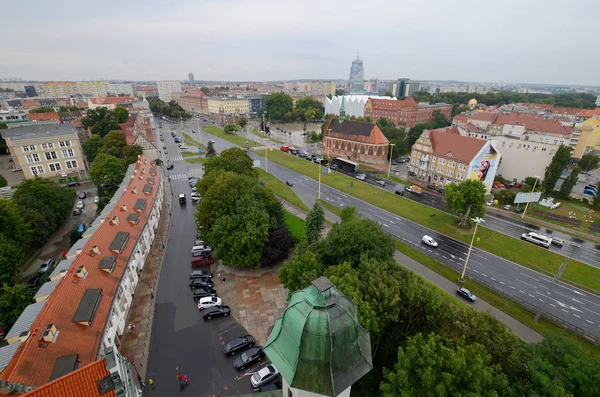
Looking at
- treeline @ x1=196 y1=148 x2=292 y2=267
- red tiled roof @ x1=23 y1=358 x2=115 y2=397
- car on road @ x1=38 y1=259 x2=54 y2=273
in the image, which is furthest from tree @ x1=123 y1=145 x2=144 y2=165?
red tiled roof @ x1=23 y1=358 x2=115 y2=397

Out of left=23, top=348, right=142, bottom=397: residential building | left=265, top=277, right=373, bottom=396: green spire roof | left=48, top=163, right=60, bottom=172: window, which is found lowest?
left=48, top=163, right=60, bottom=172: window

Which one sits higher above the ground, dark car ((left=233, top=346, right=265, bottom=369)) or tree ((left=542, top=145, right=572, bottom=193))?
tree ((left=542, top=145, right=572, bottom=193))

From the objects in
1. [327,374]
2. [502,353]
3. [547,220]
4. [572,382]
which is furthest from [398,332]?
[547,220]

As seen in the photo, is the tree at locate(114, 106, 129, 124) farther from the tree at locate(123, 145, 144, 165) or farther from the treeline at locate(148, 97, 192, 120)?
the treeline at locate(148, 97, 192, 120)

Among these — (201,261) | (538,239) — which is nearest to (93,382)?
(201,261)

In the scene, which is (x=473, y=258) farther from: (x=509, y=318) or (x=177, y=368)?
(x=177, y=368)

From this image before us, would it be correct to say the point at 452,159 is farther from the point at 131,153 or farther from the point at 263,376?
the point at 131,153
